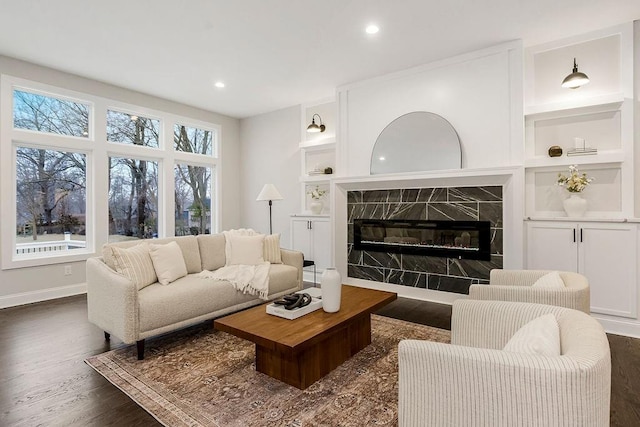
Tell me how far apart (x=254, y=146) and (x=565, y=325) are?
6.04 meters

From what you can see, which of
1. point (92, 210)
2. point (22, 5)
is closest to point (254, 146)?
point (92, 210)

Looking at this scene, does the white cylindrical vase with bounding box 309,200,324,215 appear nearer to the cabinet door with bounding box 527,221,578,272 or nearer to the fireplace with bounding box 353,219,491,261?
the fireplace with bounding box 353,219,491,261

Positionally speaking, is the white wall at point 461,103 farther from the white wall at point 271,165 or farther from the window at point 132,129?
the window at point 132,129

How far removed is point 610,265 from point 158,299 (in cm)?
409

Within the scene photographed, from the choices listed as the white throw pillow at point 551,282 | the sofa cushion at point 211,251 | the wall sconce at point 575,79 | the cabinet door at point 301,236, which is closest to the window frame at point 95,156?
the cabinet door at point 301,236

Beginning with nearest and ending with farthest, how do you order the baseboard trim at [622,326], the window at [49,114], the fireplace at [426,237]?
the baseboard trim at [622,326] → the fireplace at [426,237] → the window at [49,114]

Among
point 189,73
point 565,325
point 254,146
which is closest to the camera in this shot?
point 565,325

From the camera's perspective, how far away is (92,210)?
4.84m

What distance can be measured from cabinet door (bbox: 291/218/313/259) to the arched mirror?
1.58 m

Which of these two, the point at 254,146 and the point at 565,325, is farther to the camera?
the point at 254,146

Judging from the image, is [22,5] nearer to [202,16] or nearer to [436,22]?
[202,16]

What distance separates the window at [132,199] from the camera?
5152 mm

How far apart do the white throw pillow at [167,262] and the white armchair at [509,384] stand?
2.53 meters

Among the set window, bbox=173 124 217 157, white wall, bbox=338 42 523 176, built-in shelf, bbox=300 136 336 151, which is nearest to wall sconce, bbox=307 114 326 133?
built-in shelf, bbox=300 136 336 151
